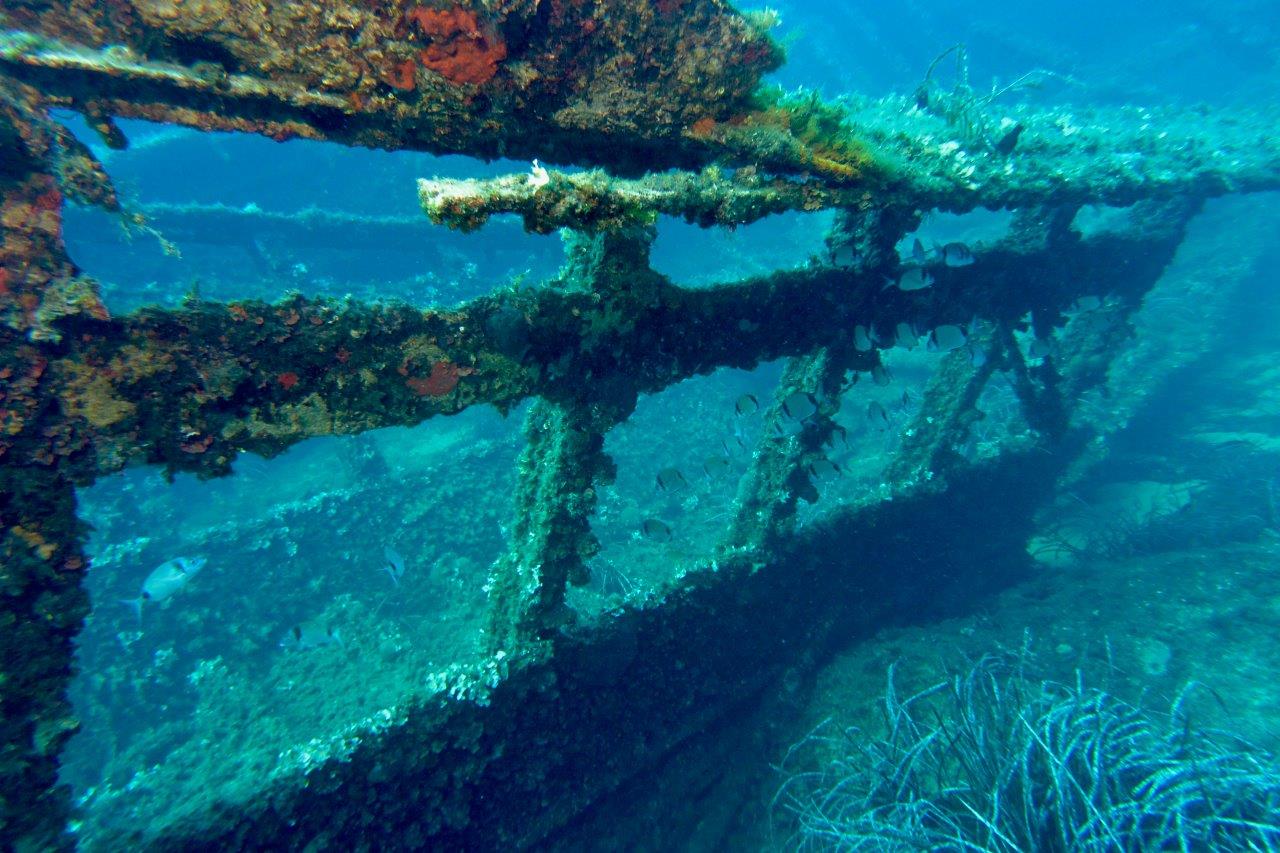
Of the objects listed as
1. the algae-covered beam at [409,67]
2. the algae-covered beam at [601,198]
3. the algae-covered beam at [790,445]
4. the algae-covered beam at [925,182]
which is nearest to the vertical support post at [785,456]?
the algae-covered beam at [790,445]

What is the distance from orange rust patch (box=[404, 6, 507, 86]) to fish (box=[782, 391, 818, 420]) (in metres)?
4.13

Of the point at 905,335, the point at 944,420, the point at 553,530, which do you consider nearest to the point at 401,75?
the point at 553,530

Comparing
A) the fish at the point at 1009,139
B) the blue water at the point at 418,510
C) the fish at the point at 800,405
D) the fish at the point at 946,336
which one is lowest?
the blue water at the point at 418,510

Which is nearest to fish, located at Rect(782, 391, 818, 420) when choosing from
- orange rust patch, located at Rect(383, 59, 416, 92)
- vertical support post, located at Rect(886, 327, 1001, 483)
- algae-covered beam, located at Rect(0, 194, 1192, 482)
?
algae-covered beam, located at Rect(0, 194, 1192, 482)

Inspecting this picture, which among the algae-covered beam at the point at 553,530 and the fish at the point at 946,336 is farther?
the fish at the point at 946,336

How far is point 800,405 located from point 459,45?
14.4ft

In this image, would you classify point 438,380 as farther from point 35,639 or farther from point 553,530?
point 35,639

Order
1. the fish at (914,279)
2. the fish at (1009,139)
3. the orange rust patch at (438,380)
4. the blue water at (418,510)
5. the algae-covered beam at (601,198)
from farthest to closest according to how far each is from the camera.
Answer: the blue water at (418,510)
the fish at (1009,139)
the fish at (914,279)
the orange rust patch at (438,380)
the algae-covered beam at (601,198)

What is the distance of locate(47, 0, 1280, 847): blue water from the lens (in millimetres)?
7027

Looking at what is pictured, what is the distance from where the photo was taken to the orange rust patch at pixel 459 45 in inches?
89.1

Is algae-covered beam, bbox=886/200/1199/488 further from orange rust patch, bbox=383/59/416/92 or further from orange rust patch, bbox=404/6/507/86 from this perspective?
orange rust patch, bbox=383/59/416/92

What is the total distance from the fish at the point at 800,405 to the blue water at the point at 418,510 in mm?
1282

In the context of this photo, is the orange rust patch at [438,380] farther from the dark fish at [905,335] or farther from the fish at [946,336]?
the fish at [946,336]

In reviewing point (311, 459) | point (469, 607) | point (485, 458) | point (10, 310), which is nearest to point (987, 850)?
point (10, 310)
